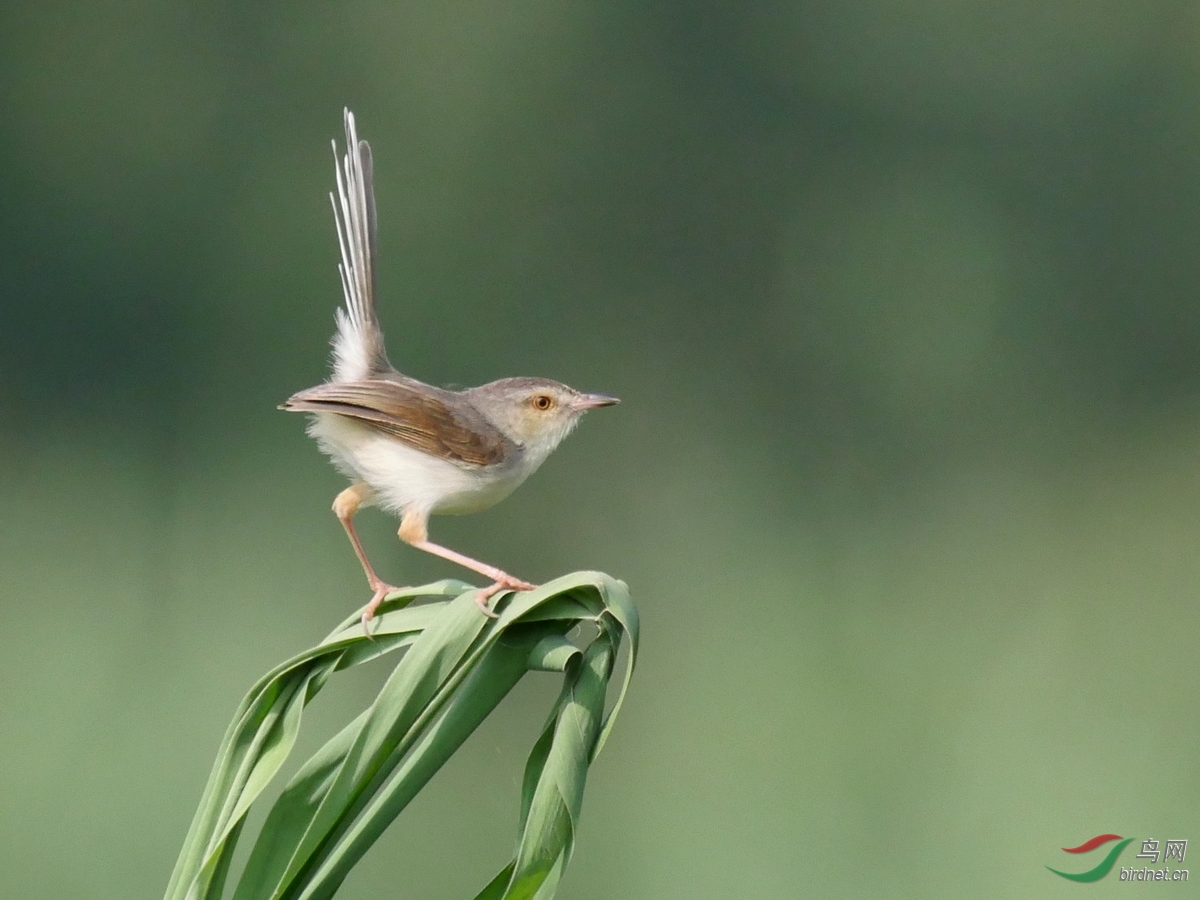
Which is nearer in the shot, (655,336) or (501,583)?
(501,583)

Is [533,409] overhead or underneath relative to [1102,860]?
overhead

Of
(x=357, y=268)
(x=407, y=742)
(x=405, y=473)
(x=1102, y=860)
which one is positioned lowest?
(x=1102, y=860)

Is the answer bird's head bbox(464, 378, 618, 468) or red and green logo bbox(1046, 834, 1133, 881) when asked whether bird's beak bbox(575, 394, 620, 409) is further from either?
red and green logo bbox(1046, 834, 1133, 881)

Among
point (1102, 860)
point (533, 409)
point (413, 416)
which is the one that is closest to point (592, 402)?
point (533, 409)

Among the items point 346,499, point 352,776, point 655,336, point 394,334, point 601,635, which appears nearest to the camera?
point 352,776

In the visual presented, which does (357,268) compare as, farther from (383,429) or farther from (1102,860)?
(1102,860)

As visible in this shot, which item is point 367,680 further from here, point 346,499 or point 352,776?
point 352,776

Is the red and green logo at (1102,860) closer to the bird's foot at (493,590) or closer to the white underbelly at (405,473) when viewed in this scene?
the white underbelly at (405,473)

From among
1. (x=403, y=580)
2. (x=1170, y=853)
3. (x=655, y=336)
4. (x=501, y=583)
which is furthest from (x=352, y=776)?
(x=655, y=336)
